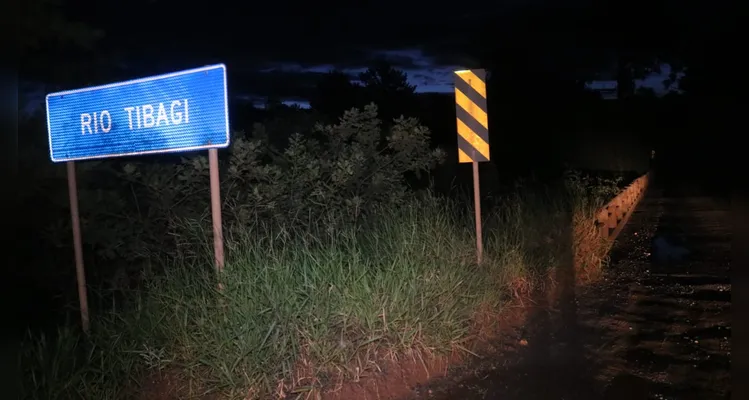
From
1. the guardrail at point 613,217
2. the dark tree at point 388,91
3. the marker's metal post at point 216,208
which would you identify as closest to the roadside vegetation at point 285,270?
the marker's metal post at point 216,208

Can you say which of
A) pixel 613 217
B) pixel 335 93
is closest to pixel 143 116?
pixel 613 217

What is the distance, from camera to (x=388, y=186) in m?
9.37

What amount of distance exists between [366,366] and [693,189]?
3305 cm

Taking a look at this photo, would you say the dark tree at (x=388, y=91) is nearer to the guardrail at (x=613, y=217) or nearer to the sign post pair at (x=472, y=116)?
the guardrail at (x=613, y=217)

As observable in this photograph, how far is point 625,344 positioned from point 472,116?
3279 mm

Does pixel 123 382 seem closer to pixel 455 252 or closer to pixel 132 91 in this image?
pixel 132 91

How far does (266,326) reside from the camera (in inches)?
198

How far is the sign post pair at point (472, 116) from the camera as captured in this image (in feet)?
26.8

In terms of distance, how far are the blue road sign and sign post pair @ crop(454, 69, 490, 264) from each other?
13.1 feet

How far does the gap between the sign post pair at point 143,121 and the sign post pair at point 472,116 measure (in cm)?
390

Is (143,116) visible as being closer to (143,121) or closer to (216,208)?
(143,121)

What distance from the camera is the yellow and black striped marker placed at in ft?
26.8

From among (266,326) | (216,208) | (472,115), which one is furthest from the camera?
(472,115)

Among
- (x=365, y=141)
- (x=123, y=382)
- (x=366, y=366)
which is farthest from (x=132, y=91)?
(x=365, y=141)
